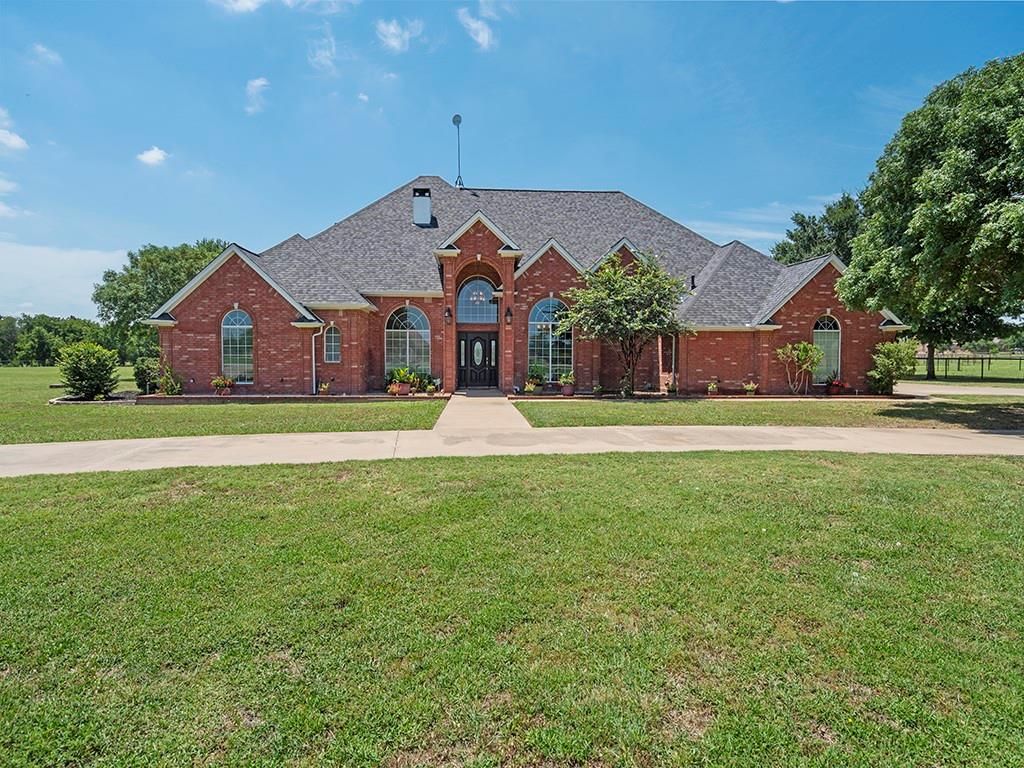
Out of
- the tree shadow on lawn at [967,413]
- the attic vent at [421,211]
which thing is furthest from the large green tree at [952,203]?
the attic vent at [421,211]

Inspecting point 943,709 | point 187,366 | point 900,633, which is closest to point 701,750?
point 943,709

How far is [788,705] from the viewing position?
10.0 feet

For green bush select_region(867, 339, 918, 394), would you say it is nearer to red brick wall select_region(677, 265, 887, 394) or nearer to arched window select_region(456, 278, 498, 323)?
red brick wall select_region(677, 265, 887, 394)

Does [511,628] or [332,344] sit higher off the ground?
[332,344]

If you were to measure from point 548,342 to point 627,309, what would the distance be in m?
4.12

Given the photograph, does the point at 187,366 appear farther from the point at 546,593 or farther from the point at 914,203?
the point at 914,203

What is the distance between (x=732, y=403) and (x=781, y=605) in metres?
15.5

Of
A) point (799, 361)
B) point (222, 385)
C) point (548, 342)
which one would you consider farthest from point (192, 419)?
point (799, 361)

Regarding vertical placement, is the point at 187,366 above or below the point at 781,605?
above

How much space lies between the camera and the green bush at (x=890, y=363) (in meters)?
21.7

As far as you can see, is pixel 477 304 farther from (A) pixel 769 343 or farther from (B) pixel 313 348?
(A) pixel 769 343

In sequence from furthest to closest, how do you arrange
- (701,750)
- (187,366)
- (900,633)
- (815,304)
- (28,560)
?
(815,304) → (187,366) → (28,560) → (900,633) → (701,750)

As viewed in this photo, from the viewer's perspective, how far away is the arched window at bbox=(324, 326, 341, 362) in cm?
2130

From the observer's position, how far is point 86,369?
1973cm
